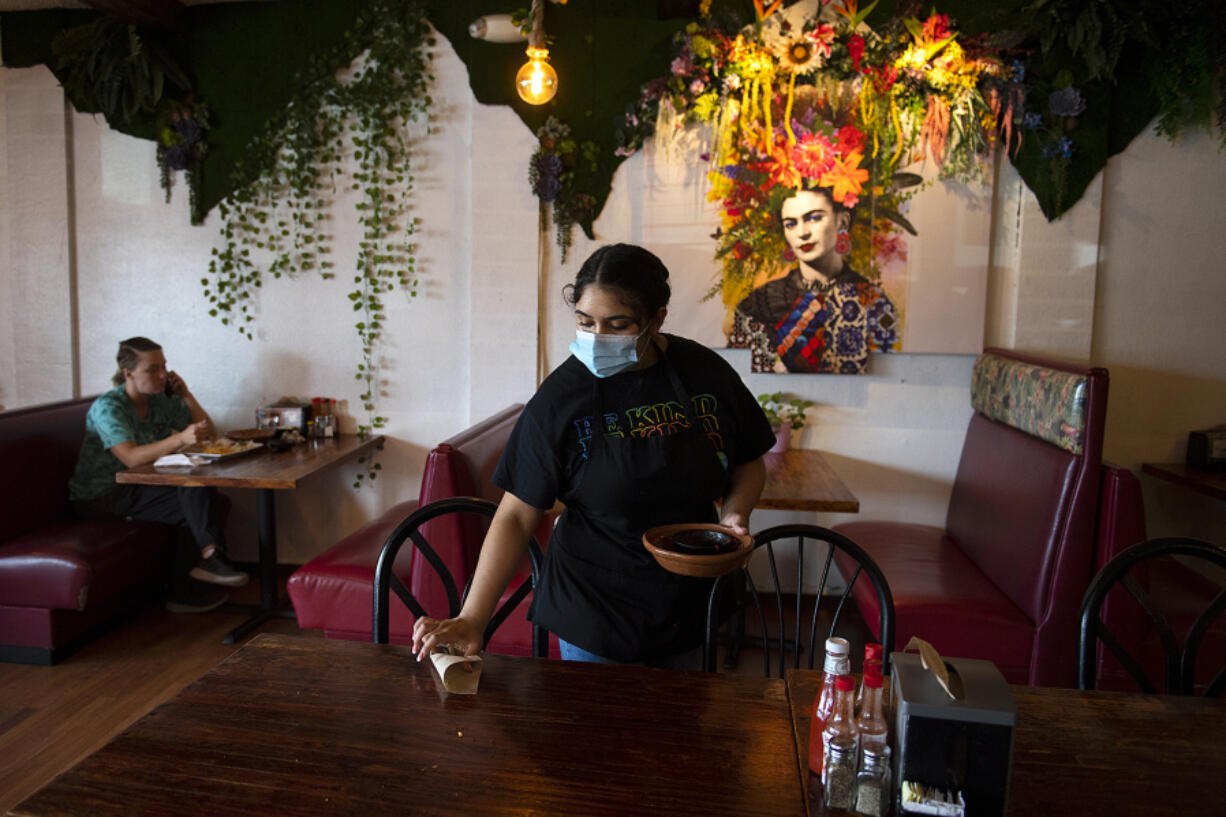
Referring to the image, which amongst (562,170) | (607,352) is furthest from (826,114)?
(607,352)

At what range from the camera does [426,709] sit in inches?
57.1

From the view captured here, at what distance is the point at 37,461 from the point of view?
3830 millimetres

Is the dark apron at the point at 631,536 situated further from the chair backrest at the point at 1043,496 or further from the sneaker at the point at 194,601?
the sneaker at the point at 194,601

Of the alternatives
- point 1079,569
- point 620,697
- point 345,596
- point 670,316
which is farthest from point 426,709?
point 670,316

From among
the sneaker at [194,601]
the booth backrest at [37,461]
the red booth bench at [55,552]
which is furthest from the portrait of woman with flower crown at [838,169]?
the booth backrest at [37,461]

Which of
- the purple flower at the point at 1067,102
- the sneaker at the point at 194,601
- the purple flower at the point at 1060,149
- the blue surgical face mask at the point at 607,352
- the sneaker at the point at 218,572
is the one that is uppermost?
the purple flower at the point at 1067,102

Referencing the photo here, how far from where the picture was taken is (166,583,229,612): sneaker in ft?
13.1

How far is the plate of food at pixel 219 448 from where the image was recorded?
3.75 metres

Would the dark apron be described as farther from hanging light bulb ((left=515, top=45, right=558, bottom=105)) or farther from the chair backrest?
hanging light bulb ((left=515, top=45, right=558, bottom=105))

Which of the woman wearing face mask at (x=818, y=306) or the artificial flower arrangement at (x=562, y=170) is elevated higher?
the artificial flower arrangement at (x=562, y=170)

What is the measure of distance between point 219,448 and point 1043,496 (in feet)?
11.3

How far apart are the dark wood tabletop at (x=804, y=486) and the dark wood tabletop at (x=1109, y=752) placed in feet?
4.88

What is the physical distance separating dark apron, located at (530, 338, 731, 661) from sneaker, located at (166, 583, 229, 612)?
290 centimetres

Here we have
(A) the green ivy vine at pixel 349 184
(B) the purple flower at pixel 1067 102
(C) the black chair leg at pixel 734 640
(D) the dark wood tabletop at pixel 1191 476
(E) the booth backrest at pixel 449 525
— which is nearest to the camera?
(E) the booth backrest at pixel 449 525
